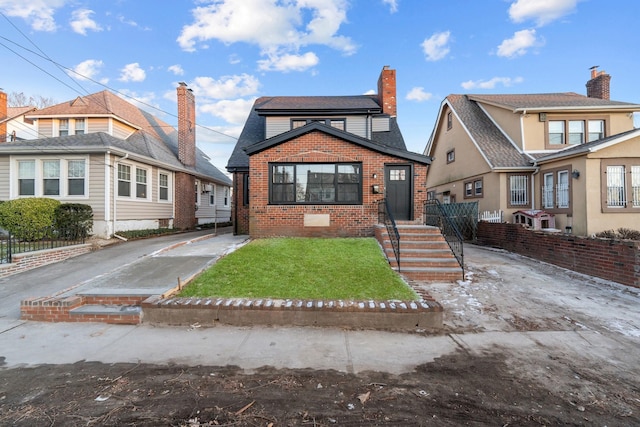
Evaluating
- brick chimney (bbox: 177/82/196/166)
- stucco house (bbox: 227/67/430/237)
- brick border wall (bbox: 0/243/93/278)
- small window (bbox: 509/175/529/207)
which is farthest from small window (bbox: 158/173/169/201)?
small window (bbox: 509/175/529/207)

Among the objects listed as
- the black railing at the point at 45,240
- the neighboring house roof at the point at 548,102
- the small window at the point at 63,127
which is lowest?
the black railing at the point at 45,240

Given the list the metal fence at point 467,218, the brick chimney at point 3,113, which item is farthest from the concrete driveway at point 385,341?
the brick chimney at point 3,113

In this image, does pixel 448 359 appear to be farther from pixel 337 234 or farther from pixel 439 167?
pixel 439 167

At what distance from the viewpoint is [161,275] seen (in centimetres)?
642

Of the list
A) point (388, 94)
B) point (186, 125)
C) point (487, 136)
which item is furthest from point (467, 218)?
point (186, 125)

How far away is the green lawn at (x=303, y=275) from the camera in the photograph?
518 cm

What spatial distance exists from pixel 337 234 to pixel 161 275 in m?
5.56

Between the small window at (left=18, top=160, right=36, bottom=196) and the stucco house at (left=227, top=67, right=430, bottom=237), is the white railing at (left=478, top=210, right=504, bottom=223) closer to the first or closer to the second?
the stucco house at (left=227, top=67, right=430, bottom=237)

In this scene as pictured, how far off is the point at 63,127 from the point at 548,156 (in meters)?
22.0

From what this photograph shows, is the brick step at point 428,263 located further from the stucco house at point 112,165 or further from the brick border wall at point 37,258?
the stucco house at point 112,165

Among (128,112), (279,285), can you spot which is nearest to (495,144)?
(279,285)

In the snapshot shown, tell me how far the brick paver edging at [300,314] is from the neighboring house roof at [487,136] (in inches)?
483

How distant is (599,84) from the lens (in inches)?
705

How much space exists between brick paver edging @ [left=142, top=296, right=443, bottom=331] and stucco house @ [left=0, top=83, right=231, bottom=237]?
9155 millimetres
